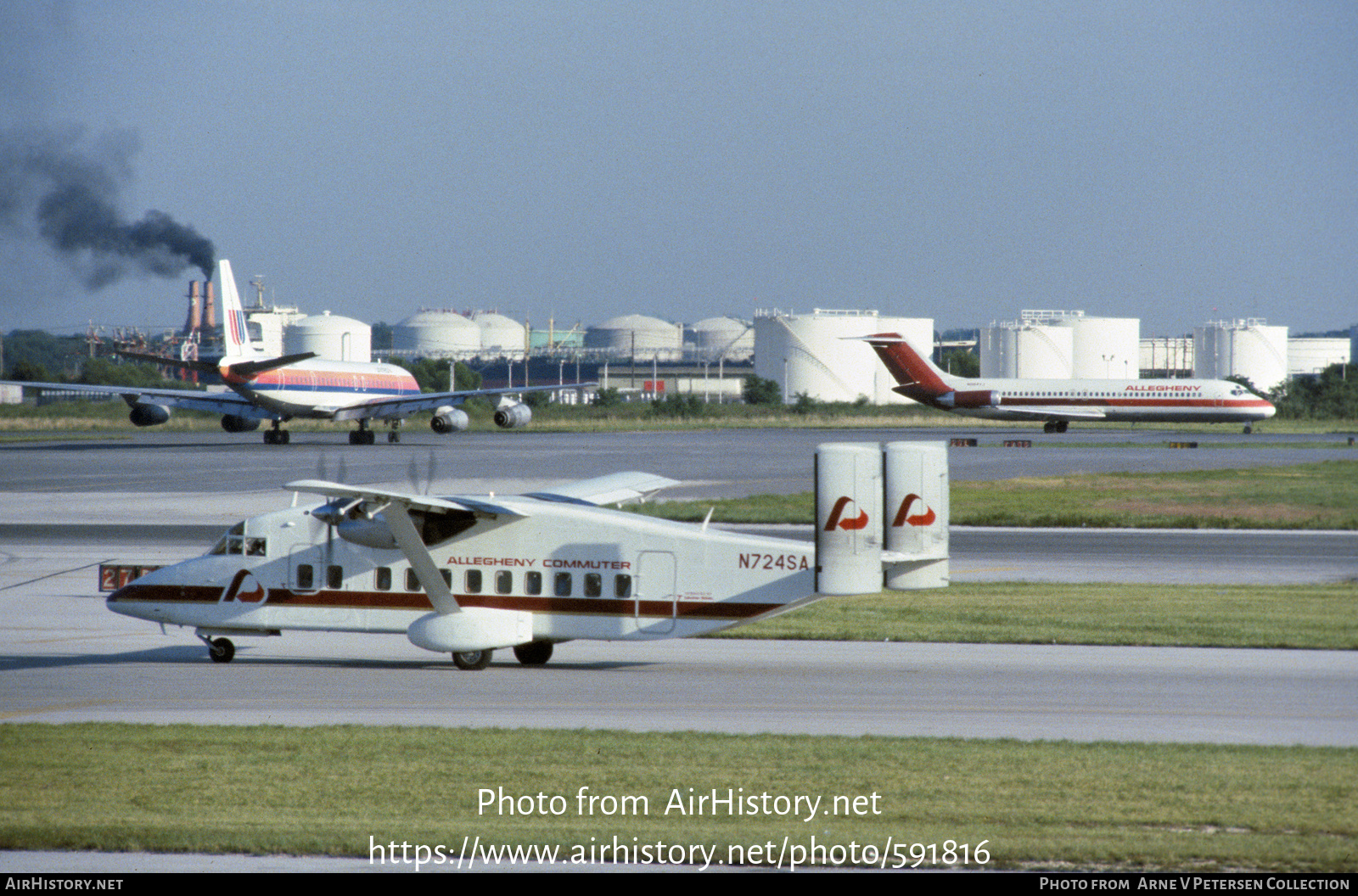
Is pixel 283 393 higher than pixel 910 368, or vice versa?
pixel 910 368

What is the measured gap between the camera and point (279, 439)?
76625 mm

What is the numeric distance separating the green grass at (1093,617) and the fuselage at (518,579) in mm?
3752

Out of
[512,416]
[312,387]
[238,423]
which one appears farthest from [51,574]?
[512,416]

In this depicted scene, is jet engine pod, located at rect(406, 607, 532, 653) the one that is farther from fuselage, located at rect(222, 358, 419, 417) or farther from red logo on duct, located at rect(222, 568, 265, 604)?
fuselage, located at rect(222, 358, 419, 417)

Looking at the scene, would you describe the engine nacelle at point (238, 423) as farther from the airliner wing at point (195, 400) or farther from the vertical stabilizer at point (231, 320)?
the vertical stabilizer at point (231, 320)

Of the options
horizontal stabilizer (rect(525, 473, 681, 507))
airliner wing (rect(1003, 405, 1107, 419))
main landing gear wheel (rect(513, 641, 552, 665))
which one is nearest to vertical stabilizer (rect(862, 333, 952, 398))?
airliner wing (rect(1003, 405, 1107, 419))

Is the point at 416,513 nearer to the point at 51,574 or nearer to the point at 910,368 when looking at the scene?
the point at 51,574

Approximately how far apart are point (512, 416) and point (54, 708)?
69.8 meters

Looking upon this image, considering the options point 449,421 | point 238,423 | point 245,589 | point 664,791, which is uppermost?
point 449,421

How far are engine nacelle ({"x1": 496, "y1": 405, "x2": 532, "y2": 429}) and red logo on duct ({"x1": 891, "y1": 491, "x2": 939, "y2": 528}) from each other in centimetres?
6928

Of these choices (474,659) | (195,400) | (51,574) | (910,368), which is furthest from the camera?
(910,368)

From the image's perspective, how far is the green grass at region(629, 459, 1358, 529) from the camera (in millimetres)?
→ 41500

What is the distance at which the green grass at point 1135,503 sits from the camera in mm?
41500

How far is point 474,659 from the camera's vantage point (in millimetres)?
19156
